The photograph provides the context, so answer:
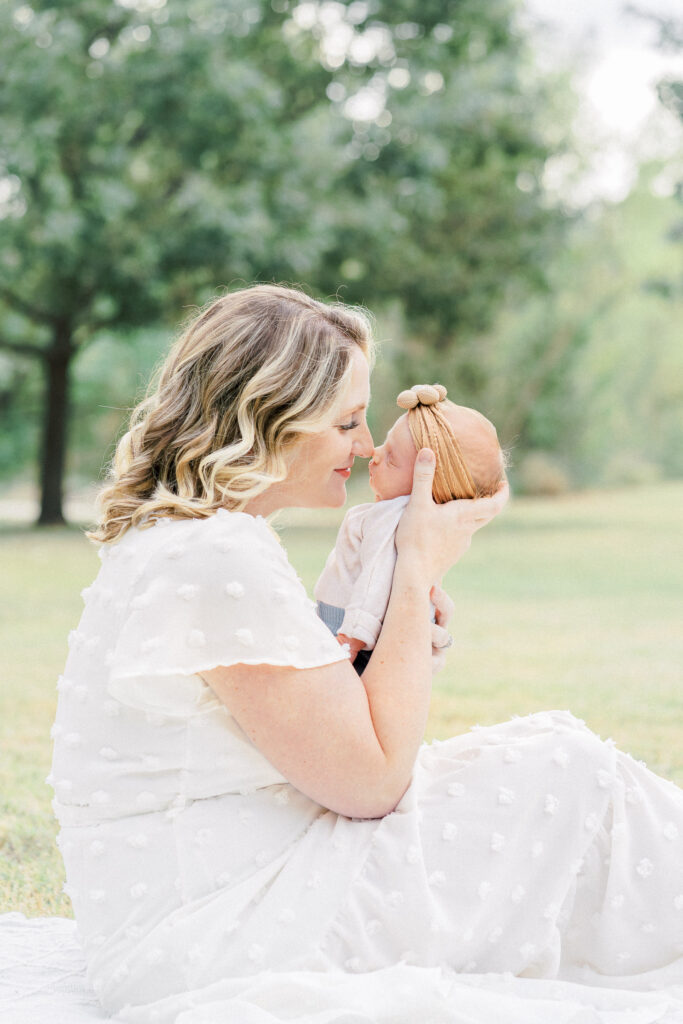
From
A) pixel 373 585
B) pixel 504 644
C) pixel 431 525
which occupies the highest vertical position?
pixel 431 525

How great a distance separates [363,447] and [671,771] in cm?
288

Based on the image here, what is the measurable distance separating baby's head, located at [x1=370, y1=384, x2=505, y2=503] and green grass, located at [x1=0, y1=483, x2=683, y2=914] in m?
0.29

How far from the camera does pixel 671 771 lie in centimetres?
463

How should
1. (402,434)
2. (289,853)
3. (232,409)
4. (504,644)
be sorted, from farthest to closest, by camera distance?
(504,644)
(402,434)
(232,409)
(289,853)

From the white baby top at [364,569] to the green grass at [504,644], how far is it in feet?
0.70

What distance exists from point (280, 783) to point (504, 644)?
6286 millimetres

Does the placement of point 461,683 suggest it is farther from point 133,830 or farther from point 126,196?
point 126,196

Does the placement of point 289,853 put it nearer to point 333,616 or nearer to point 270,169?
point 333,616

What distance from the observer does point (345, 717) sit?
75.5 inches

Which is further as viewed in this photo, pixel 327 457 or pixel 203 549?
pixel 327 457

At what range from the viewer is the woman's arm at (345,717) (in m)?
1.91

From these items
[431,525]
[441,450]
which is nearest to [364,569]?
[431,525]

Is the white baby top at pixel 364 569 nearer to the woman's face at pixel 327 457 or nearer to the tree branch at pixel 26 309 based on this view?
the woman's face at pixel 327 457

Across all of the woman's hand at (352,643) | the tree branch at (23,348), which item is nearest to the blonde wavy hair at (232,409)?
the woman's hand at (352,643)
